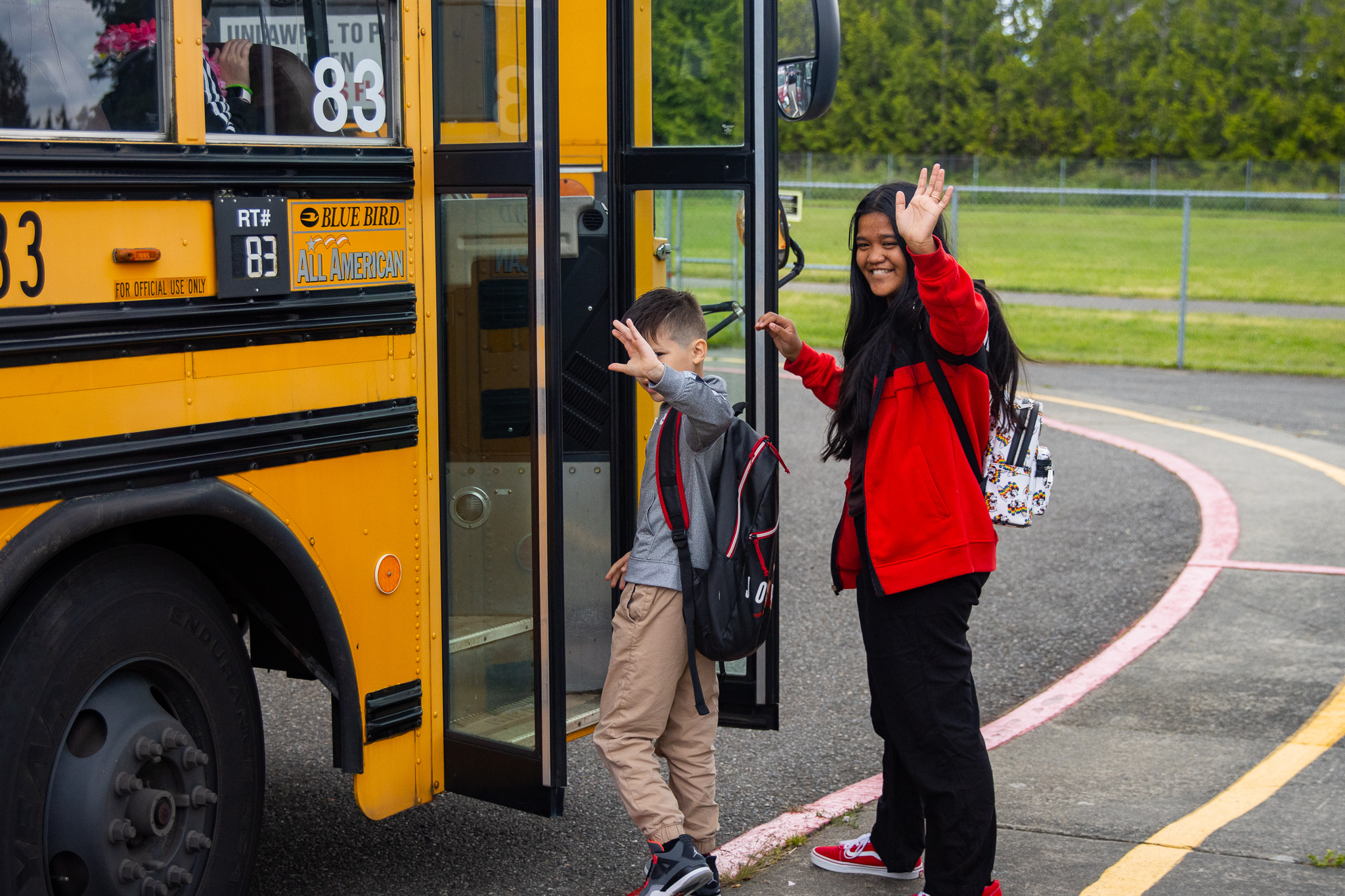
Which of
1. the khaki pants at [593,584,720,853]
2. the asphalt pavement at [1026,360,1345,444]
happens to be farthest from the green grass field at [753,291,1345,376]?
the khaki pants at [593,584,720,853]

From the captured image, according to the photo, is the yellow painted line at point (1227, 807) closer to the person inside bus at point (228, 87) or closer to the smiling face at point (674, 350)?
the smiling face at point (674, 350)

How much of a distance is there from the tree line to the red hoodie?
34.4 m

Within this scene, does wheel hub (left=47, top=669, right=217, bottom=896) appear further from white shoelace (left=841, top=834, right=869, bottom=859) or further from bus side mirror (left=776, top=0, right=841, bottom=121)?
bus side mirror (left=776, top=0, right=841, bottom=121)

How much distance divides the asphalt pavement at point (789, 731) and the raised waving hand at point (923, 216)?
1765 mm

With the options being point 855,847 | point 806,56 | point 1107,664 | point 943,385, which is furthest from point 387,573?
point 1107,664

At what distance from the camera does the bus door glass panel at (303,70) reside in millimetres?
2775

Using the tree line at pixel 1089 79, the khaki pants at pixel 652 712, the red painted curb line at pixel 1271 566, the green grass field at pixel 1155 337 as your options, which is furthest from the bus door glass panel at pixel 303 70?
the tree line at pixel 1089 79

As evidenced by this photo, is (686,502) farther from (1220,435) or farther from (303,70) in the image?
(1220,435)

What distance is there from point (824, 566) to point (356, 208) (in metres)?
4.21

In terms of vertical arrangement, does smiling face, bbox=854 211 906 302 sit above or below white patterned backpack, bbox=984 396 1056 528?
above

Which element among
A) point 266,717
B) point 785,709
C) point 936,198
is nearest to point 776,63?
point 936,198

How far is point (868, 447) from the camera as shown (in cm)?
328

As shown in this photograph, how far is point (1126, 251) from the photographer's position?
2561 cm

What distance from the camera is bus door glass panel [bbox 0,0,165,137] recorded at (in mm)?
2414
